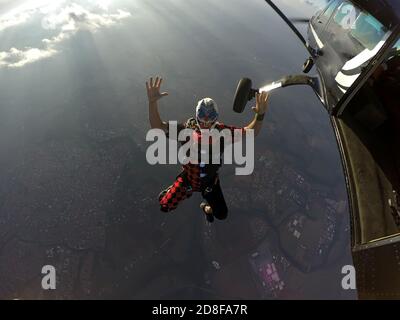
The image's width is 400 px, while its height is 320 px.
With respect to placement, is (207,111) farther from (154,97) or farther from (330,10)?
(330,10)

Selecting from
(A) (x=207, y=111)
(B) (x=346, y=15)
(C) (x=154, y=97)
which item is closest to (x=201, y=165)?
(A) (x=207, y=111)

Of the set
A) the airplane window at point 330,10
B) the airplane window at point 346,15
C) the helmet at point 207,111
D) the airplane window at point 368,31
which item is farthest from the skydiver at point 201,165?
the airplane window at point 330,10

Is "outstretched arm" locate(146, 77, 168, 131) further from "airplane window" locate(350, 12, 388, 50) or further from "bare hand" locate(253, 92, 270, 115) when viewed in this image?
"airplane window" locate(350, 12, 388, 50)

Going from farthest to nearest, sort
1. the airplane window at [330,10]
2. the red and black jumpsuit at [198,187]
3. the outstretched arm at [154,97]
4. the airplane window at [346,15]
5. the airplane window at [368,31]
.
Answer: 1. the airplane window at [330,10]
2. the airplane window at [346,15]
3. the red and black jumpsuit at [198,187]
4. the airplane window at [368,31]
5. the outstretched arm at [154,97]

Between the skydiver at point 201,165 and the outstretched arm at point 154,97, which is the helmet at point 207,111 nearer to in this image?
the skydiver at point 201,165

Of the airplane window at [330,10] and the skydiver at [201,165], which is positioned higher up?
the airplane window at [330,10]

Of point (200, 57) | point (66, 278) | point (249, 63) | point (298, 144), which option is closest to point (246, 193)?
point (298, 144)
